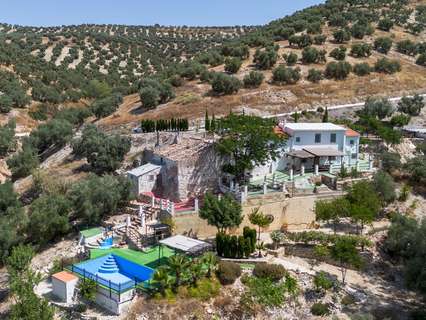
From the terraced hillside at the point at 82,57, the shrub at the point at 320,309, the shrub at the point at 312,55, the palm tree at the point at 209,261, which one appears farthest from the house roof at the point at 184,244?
the shrub at the point at 312,55

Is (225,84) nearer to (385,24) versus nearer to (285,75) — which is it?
(285,75)

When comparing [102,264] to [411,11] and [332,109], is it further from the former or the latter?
[411,11]

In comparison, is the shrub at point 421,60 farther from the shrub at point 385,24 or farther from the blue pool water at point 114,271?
the blue pool water at point 114,271

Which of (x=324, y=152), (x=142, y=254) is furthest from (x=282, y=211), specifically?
(x=142, y=254)

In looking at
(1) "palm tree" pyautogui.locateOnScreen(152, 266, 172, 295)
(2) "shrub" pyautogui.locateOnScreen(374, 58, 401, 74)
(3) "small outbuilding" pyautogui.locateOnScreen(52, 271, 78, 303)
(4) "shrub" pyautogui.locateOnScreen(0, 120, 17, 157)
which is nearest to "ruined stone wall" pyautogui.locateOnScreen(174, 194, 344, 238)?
(1) "palm tree" pyautogui.locateOnScreen(152, 266, 172, 295)

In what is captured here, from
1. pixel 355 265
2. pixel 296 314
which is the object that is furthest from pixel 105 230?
pixel 355 265

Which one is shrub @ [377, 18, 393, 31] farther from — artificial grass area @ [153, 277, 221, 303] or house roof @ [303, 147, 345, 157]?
artificial grass area @ [153, 277, 221, 303]
